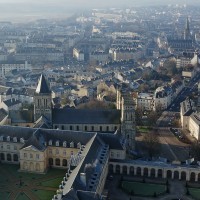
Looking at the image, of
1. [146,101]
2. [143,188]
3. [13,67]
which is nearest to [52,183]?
[143,188]

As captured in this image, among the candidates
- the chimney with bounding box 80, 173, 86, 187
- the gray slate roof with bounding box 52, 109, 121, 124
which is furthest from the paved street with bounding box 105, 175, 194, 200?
the gray slate roof with bounding box 52, 109, 121, 124

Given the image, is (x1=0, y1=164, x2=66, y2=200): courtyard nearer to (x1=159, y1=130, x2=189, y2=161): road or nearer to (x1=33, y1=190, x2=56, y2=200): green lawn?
(x1=33, y1=190, x2=56, y2=200): green lawn

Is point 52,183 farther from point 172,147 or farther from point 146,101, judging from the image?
point 146,101

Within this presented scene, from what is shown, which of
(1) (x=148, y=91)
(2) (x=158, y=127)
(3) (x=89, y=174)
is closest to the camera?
(3) (x=89, y=174)

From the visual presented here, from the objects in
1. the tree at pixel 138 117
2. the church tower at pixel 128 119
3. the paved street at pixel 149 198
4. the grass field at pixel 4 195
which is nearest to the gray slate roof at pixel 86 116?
the church tower at pixel 128 119

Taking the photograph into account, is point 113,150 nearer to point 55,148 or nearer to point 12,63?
point 55,148

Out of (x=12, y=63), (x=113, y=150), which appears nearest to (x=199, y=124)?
(x=113, y=150)
